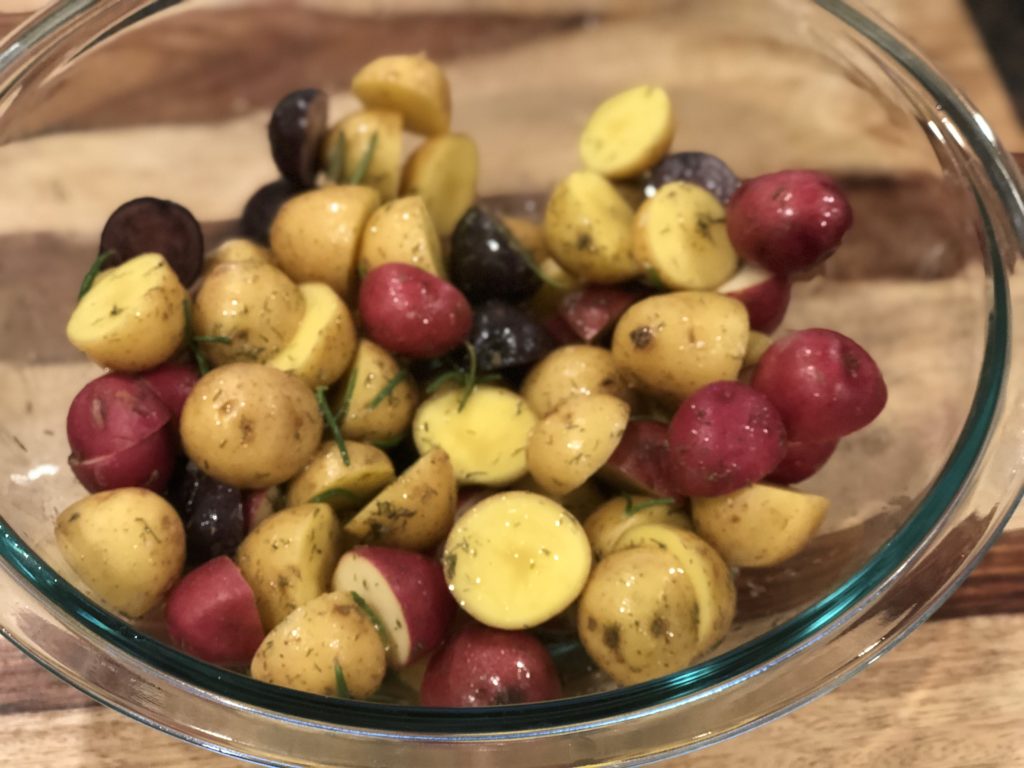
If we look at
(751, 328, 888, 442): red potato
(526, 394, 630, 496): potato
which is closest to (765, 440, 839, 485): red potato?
(751, 328, 888, 442): red potato

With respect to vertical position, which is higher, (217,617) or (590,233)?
(590,233)

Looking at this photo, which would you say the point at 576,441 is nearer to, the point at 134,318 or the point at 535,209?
the point at 134,318

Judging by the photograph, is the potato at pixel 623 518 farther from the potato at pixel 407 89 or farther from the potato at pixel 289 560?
the potato at pixel 407 89

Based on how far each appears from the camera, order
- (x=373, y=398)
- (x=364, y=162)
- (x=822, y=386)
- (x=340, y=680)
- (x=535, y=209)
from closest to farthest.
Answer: (x=340, y=680)
(x=822, y=386)
(x=373, y=398)
(x=364, y=162)
(x=535, y=209)

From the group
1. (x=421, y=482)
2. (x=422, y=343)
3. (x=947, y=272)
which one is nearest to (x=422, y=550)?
(x=421, y=482)

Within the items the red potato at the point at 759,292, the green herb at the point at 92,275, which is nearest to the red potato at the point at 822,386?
the red potato at the point at 759,292

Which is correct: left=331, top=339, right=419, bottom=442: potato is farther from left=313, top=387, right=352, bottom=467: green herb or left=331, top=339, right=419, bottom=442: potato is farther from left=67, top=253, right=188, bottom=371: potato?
left=67, top=253, right=188, bottom=371: potato

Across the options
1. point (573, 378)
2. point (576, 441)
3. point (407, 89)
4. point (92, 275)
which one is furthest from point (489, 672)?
point (407, 89)
